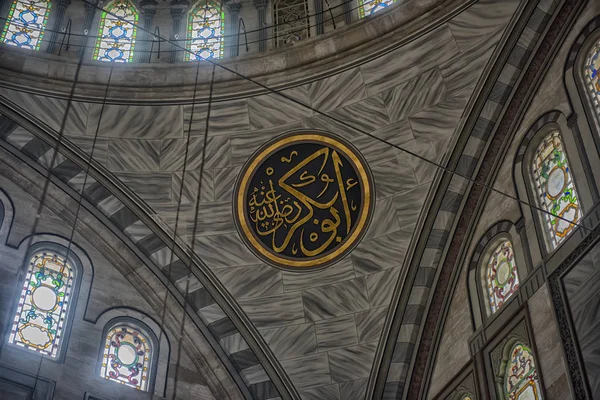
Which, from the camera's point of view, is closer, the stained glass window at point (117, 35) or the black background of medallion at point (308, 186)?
the black background of medallion at point (308, 186)

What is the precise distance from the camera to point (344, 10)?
37.8 feet

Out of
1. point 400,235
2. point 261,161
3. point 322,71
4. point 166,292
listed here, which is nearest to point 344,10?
point 322,71

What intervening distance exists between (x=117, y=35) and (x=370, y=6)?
2.75m

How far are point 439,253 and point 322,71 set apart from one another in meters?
2.26

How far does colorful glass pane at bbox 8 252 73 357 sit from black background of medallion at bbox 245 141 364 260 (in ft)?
6.48

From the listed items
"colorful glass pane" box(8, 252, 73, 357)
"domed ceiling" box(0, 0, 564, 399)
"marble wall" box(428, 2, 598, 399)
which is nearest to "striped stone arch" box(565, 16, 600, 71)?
"marble wall" box(428, 2, 598, 399)

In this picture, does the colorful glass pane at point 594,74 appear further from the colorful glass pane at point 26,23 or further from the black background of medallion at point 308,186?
the colorful glass pane at point 26,23

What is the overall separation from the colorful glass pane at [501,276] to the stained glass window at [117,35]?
4520 millimetres

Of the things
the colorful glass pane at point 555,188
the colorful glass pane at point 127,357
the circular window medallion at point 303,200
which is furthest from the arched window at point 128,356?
the colorful glass pane at point 555,188

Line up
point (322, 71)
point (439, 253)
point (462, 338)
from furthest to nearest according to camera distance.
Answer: point (322, 71) < point (439, 253) < point (462, 338)

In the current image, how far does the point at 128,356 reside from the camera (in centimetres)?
1018

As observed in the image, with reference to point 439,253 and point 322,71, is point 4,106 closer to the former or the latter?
point 322,71

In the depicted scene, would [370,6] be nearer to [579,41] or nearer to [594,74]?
[579,41]

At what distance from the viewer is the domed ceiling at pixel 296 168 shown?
412 inches
